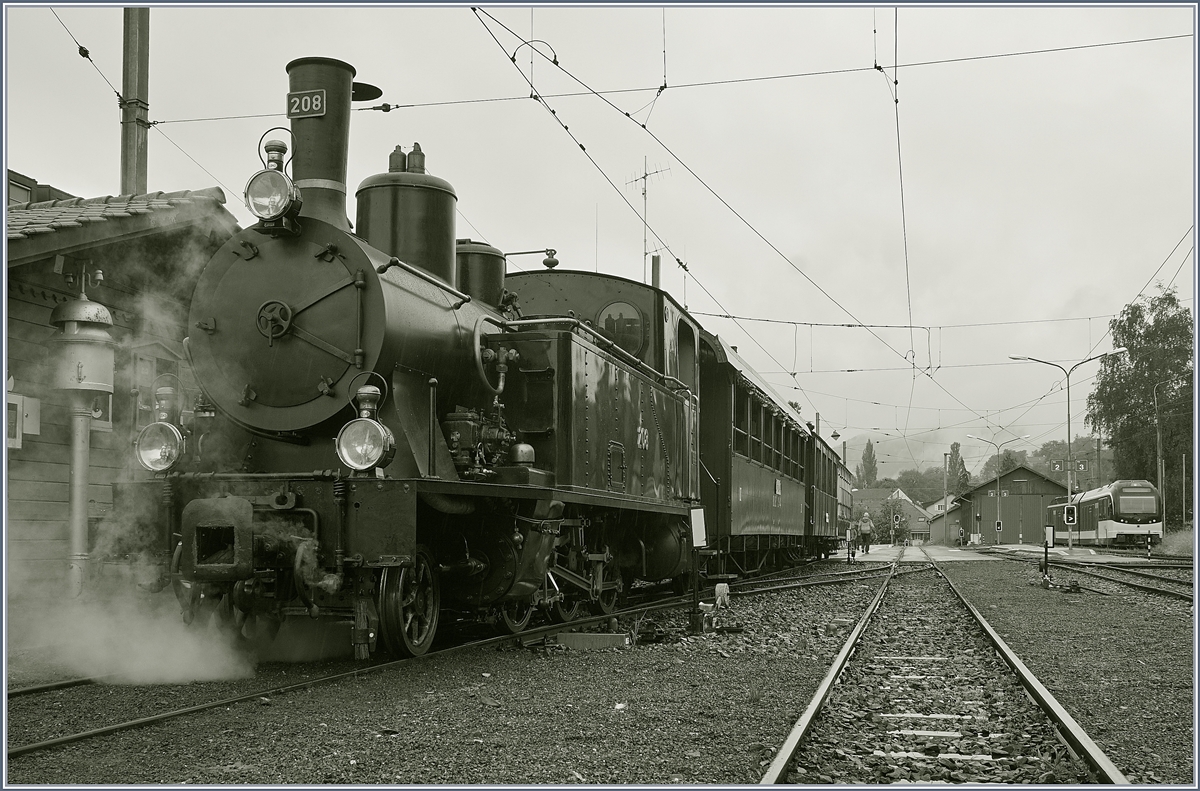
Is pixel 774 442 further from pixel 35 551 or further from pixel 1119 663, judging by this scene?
pixel 35 551

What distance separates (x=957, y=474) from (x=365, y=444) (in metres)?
125

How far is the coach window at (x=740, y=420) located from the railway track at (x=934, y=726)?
4910 millimetres

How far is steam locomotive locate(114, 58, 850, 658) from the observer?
5.79 meters

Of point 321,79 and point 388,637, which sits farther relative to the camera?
point 321,79

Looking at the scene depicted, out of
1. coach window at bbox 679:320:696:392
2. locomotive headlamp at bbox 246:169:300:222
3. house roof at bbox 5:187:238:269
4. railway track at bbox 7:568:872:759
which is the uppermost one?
house roof at bbox 5:187:238:269

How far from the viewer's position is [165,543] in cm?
618

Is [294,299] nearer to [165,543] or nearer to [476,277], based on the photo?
[165,543]

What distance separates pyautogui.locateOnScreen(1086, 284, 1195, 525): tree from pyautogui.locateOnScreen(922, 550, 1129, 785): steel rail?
46.4 metres

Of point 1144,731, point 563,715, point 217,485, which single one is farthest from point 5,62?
point 1144,731

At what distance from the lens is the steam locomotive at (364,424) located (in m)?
5.79

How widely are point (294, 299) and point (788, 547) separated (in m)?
16.0

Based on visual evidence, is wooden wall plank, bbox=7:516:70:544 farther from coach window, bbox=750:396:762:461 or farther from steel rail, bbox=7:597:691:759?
coach window, bbox=750:396:762:461

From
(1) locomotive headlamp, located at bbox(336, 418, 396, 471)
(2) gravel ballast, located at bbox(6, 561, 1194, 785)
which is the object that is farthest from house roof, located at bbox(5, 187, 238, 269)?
(2) gravel ballast, located at bbox(6, 561, 1194, 785)

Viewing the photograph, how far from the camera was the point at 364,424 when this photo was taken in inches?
226
